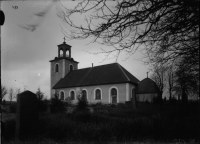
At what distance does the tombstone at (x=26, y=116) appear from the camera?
561 centimetres

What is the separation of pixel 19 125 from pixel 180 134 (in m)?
5.21

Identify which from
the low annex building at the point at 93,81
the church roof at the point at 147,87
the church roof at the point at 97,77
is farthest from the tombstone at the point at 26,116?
the church roof at the point at 147,87

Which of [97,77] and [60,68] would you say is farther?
[60,68]

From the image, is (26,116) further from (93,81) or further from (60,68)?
(60,68)

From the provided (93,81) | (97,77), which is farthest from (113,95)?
(97,77)

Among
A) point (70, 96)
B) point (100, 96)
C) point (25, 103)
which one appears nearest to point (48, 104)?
point (25, 103)

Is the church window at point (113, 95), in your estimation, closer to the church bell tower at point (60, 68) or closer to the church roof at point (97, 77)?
the church roof at point (97, 77)

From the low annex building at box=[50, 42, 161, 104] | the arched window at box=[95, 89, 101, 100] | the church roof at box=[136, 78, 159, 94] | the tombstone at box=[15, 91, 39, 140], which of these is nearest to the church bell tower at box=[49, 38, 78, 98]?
Result: the low annex building at box=[50, 42, 161, 104]

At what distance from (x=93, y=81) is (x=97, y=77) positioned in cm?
108

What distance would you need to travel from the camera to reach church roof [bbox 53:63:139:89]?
26391 millimetres

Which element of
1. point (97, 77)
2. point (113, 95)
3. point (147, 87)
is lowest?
point (113, 95)

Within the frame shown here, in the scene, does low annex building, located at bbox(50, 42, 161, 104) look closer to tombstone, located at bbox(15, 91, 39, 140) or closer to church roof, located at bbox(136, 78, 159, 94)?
church roof, located at bbox(136, 78, 159, 94)

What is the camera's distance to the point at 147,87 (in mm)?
27109

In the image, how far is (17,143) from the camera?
15.9 feet
